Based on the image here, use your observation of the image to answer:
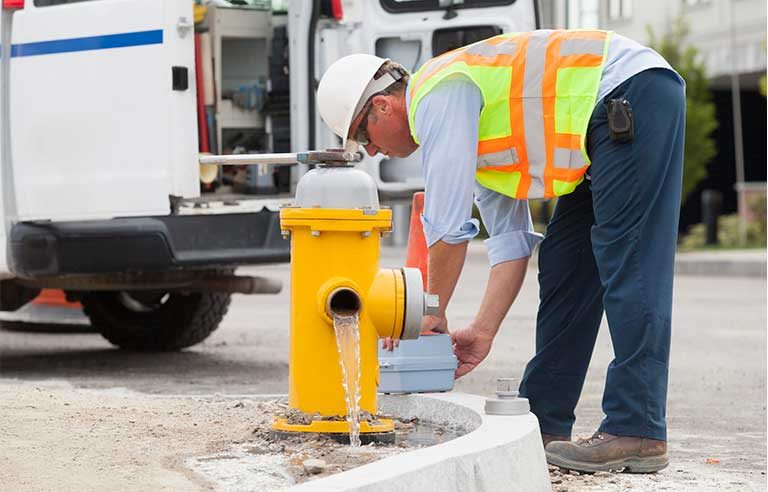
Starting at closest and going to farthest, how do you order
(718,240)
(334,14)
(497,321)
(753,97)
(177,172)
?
1. (497,321)
2. (177,172)
3. (334,14)
4. (718,240)
5. (753,97)

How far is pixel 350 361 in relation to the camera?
5039 millimetres

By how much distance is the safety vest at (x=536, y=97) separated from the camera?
4992 millimetres

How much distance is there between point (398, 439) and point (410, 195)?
3.88 metres

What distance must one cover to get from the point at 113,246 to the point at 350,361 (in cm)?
336

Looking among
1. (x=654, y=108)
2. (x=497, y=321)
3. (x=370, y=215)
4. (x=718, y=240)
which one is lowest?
(x=718, y=240)

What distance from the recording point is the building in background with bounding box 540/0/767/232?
29641mm

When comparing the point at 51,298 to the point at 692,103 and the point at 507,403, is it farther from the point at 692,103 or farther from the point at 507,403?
the point at 692,103

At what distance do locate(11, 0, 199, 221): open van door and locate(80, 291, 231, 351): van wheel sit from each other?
6.26 feet

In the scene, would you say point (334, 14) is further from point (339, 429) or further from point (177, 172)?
point (339, 429)

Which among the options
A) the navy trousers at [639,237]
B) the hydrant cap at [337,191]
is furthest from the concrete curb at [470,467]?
the hydrant cap at [337,191]

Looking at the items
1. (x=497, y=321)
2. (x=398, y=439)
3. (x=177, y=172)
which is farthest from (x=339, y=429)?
(x=177, y=172)

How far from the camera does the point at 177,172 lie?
7.91 metres

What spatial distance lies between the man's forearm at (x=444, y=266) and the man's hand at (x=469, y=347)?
26 cm

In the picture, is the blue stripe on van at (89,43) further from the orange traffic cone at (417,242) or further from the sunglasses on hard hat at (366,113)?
the sunglasses on hard hat at (366,113)
